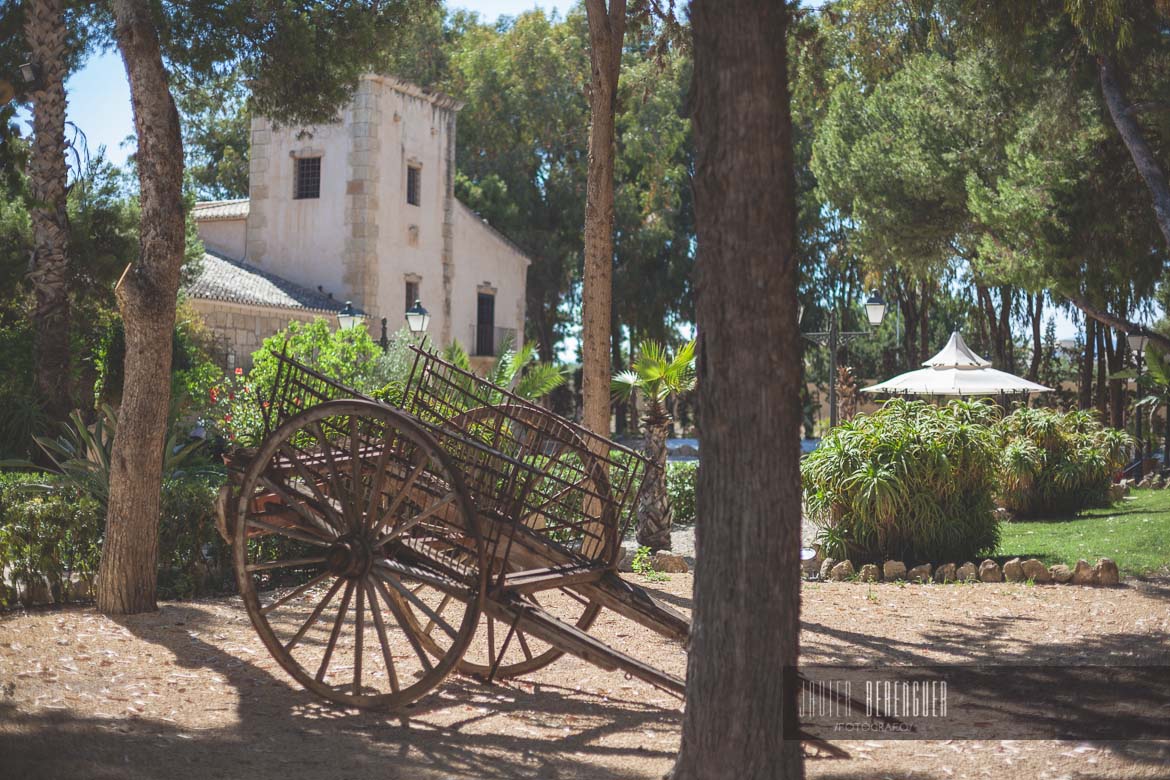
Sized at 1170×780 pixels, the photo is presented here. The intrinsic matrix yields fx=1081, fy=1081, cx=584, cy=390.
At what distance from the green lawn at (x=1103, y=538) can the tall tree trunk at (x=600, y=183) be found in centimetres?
483

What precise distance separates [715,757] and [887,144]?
22.6m

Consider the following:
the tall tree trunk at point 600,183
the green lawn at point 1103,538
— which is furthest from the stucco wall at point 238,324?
the green lawn at point 1103,538

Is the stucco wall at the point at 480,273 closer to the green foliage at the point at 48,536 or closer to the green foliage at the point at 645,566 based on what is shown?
the green foliage at the point at 645,566

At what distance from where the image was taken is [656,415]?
13.2m

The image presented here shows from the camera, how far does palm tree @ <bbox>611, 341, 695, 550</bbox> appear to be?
12.8 metres

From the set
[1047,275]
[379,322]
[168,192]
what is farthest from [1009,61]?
[379,322]

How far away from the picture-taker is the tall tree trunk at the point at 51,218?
13.5 m

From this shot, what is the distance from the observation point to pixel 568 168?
40.4 metres

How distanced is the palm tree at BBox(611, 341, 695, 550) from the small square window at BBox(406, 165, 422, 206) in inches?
894

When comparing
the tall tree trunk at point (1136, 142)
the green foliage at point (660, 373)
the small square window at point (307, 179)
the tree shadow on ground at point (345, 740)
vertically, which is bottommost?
the tree shadow on ground at point (345, 740)

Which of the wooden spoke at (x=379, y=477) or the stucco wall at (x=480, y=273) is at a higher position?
the stucco wall at (x=480, y=273)

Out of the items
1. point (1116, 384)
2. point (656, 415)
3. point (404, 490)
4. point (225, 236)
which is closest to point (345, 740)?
point (404, 490)

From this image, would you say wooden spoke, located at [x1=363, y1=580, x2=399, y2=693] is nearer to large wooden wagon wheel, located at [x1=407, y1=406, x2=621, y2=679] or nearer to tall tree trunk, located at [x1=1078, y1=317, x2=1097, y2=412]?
large wooden wagon wheel, located at [x1=407, y1=406, x2=621, y2=679]

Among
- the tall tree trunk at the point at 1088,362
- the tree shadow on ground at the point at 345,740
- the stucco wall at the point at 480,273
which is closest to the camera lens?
the tree shadow on ground at the point at 345,740
